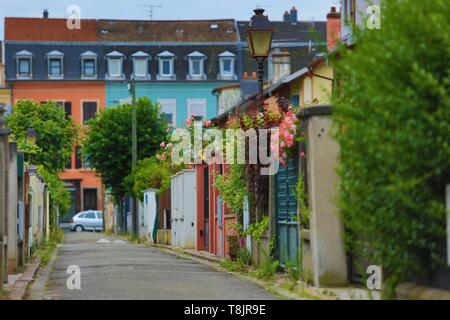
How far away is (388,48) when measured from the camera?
10.5 meters

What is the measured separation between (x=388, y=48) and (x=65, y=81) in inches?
3092

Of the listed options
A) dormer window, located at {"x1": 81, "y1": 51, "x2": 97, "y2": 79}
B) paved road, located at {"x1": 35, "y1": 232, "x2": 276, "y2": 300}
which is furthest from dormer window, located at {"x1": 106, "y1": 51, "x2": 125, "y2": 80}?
paved road, located at {"x1": 35, "y1": 232, "x2": 276, "y2": 300}

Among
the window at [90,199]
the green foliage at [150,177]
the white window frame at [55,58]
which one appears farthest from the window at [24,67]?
the green foliage at [150,177]

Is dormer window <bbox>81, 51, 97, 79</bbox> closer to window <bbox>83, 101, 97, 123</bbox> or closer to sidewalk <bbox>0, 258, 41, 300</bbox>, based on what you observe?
window <bbox>83, 101, 97, 123</bbox>

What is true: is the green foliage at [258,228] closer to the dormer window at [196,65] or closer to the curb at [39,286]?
the curb at [39,286]

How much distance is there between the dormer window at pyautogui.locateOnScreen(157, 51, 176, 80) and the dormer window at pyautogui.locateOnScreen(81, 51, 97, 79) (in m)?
4.73

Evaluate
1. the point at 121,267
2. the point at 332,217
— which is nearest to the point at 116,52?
the point at 121,267

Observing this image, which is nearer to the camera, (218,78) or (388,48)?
(388,48)

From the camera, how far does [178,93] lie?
3519 inches

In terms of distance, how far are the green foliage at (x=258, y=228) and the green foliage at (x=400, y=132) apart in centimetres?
860

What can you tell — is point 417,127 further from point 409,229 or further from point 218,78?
point 218,78

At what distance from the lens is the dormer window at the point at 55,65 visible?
87625 mm

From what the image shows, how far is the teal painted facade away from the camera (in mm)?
88812

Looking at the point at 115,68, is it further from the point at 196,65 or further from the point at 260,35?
the point at 260,35
